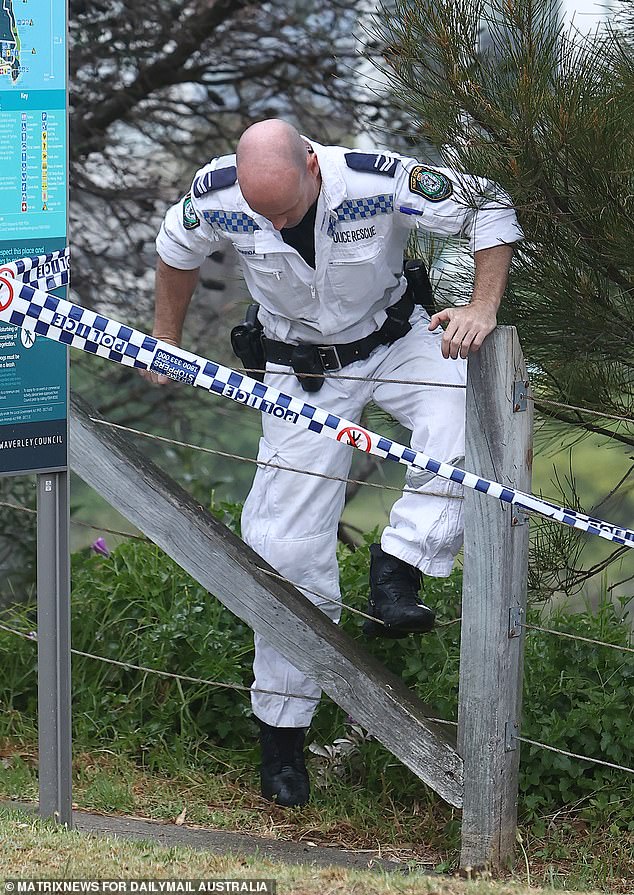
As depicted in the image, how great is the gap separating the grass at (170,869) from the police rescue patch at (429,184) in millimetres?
1636

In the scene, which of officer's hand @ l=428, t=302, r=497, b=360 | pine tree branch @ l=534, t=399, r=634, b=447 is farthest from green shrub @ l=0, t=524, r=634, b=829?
officer's hand @ l=428, t=302, r=497, b=360

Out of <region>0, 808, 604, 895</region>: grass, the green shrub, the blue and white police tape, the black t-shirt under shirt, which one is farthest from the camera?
the green shrub

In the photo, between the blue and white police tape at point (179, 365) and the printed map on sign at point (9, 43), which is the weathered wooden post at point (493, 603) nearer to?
the blue and white police tape at point (179, 365)

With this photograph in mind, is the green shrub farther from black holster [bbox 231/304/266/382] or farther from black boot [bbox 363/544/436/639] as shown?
black holster [bbox 231/304/266/382]

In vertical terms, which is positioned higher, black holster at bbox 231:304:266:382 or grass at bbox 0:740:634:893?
black holster at bbox 231:304:266:382

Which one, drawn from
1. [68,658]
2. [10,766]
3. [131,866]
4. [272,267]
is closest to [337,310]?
[272,267]

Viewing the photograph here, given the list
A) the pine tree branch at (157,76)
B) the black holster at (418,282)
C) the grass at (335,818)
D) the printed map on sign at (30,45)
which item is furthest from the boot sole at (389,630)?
the pine tree branch at (157,76)

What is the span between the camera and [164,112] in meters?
6.14

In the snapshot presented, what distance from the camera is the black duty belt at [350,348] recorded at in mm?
3270

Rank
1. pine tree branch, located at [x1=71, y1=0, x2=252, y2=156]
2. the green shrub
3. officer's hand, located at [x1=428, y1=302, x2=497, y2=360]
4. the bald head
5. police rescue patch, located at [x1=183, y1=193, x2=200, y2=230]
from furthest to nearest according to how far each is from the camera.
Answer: pine tree branch, located at [x1=71, y1=0, x2=252, y2=156] → the green shrub → police rescue patch, located at [x1=183, y1=193, x2=200, y2=230] → the bald head → officer's hand, located at [x1=428, y1=302, x2=497, y2=360]

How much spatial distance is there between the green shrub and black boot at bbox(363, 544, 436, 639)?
353 millimetres

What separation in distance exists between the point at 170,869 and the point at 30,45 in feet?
6.01

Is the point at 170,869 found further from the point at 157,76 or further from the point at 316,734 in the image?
the point at 157,76

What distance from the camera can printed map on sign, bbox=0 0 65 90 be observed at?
261 centimetres
